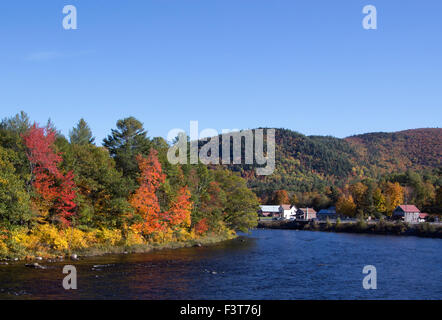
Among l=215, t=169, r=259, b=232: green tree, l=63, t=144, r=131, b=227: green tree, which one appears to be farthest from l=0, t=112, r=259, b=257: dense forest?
l=215, t=169, r=259, b=232: green tree

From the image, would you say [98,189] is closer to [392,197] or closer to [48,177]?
[48,177]

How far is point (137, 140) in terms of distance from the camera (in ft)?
204

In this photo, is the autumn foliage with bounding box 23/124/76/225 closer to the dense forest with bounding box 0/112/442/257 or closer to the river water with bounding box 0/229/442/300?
the dense forest with bounding box 0/112/442/257

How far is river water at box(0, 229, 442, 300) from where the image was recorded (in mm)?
27938

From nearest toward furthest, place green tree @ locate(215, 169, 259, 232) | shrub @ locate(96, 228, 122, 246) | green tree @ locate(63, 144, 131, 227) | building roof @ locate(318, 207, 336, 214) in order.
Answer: green tree @ locate(63, 144, 131, 227), shrub @ locate(96, 228, 122, 246), green tree @ locate(215, 169, 259, 232), building roof @ locate(318, 207, 336, 214)

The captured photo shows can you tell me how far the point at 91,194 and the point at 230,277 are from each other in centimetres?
2264

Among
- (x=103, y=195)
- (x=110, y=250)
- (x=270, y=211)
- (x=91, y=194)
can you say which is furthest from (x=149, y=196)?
(x=270, y=211)

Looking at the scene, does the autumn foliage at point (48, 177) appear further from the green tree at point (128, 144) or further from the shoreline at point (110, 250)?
the green tree at point (128, 144)

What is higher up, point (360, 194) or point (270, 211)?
point (360, 194)

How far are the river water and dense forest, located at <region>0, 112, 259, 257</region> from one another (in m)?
4.35

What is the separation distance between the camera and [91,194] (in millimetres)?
49500
